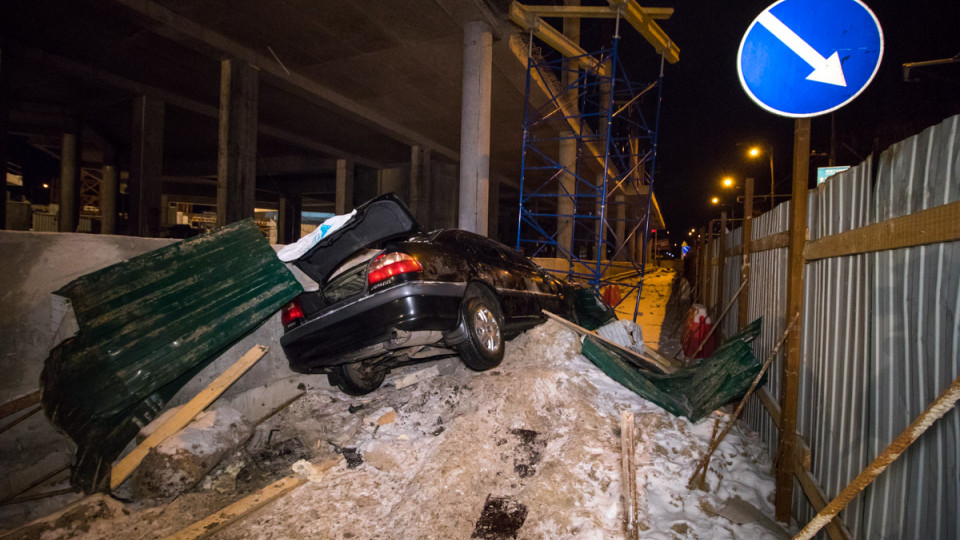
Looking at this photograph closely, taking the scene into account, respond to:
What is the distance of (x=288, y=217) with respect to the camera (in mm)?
31234

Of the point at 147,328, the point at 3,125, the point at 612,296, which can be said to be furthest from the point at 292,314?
the point at 3,125

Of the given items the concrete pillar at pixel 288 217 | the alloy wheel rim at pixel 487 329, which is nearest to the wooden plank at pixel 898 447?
the alloy wheel rim at pixel 487 329

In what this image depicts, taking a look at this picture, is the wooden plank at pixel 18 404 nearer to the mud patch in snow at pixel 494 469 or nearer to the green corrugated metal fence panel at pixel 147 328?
the green corrugated metal fence panel at pixel 147 328

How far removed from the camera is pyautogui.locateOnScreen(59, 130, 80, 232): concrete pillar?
62.8ft

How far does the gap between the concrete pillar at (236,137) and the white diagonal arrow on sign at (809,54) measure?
13814 mm

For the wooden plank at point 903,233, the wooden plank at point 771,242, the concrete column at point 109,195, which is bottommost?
the wooden plank at point 903,233

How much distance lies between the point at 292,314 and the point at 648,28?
44.3ft

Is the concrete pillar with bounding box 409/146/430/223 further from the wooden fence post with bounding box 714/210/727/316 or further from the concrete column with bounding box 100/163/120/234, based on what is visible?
the wooden fence post with bounding box 714/210/727/316

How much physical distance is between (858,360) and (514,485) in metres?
2.42

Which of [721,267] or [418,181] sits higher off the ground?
[418,181]

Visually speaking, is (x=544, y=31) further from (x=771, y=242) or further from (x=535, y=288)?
(x=771, y=242)

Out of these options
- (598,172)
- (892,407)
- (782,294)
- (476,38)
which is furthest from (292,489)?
(598,172)

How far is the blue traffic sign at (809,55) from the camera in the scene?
2283 millimetres

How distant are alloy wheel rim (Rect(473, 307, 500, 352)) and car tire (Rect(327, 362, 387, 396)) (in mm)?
1278
